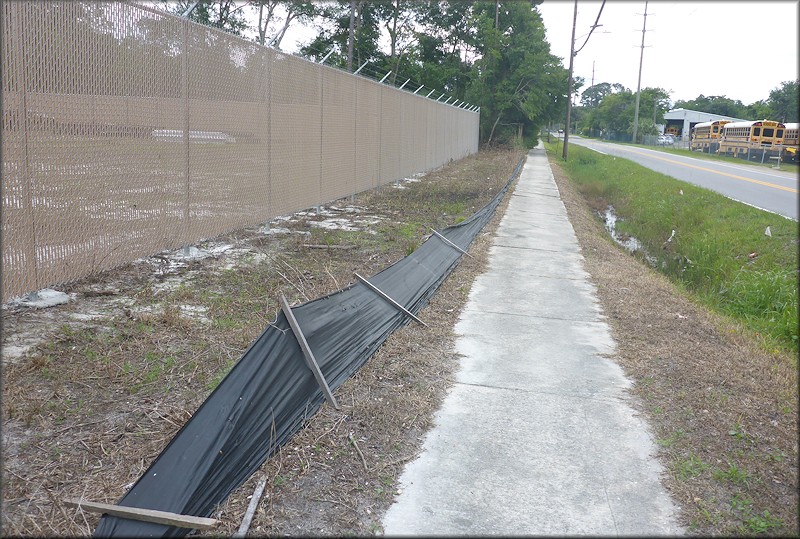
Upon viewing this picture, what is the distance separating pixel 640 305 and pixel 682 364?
1934 millimetres

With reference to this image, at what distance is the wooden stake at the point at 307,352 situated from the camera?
3961 mm

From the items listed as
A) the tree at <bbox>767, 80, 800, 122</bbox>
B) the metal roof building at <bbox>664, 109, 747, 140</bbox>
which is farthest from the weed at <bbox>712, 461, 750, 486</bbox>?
the metal roof building at <bbox>664, 109, 747, 140</bbox>

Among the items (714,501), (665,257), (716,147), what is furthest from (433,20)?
(714,501)

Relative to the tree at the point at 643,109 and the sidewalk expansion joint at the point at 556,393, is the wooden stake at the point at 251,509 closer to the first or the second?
the sidewalk expansion joint at the point at 556,393

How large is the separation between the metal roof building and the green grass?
2.20 meters

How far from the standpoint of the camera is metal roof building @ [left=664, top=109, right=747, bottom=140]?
728cm

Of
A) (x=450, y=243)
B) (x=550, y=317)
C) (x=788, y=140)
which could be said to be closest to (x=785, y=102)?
(x=788, y=140)

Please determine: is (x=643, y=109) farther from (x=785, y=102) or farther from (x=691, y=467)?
(x=691, y=467)

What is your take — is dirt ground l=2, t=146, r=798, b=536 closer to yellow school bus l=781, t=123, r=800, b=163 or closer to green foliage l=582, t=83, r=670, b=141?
yellow school bus l=781, t=123, r=800, b=163

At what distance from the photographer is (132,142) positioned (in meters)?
6.47

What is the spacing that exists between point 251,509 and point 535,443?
67.8 inches

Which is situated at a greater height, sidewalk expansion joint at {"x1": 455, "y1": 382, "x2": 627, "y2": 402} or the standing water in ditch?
sidewalk expansion joint at {"x1": 455, "y1": 382, "x2": 627, "y2": 402}

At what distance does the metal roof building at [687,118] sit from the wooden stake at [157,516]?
6.07m

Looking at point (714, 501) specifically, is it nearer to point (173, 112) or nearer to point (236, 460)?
point (236, 460)
